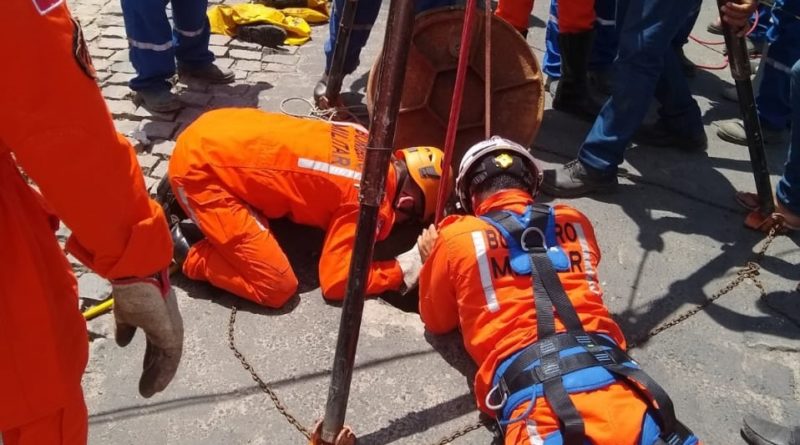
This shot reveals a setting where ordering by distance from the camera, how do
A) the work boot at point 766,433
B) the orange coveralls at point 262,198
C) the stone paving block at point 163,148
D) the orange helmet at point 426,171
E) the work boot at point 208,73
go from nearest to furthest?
1. the work boot at point 766,433
2. the orange coveralls at point 262,198
3. the orange helmet at point 426,171
4. the stone paving block at point 163,148
5. the work boot at point 208,73

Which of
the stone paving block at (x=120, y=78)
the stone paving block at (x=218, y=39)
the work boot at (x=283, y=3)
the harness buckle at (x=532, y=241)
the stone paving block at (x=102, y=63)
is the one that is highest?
the harness buckle at (x=532, y=241)

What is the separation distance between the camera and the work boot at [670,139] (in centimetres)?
467

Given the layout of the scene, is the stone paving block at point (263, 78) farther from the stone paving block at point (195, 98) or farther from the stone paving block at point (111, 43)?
the stone paving block at point (111, 43)

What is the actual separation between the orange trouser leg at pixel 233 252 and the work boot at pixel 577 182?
5.61 ft

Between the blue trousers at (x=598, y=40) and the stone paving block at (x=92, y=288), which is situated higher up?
the blue trousers at (x=598, y=40)

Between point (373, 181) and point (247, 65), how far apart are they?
144 inches

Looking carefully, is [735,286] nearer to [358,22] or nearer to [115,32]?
[358,22]

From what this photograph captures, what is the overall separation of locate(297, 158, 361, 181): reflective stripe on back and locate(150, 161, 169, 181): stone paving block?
108 centimetres

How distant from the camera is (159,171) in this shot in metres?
3.96

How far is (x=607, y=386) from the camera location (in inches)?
90.1

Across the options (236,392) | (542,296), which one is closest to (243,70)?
(236,392)

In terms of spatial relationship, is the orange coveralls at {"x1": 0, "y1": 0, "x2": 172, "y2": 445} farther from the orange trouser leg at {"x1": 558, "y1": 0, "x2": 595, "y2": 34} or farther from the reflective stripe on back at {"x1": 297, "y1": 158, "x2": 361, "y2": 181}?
the orange trouser leg at {"x1": 558, "y1": 0, "x2": 595, "y2": 34}

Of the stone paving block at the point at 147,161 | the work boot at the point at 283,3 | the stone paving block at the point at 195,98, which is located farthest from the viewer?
the work boot at the point at 283,3

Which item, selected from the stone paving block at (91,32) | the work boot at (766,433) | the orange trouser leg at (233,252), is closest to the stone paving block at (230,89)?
the stone paving block at (91,32)
